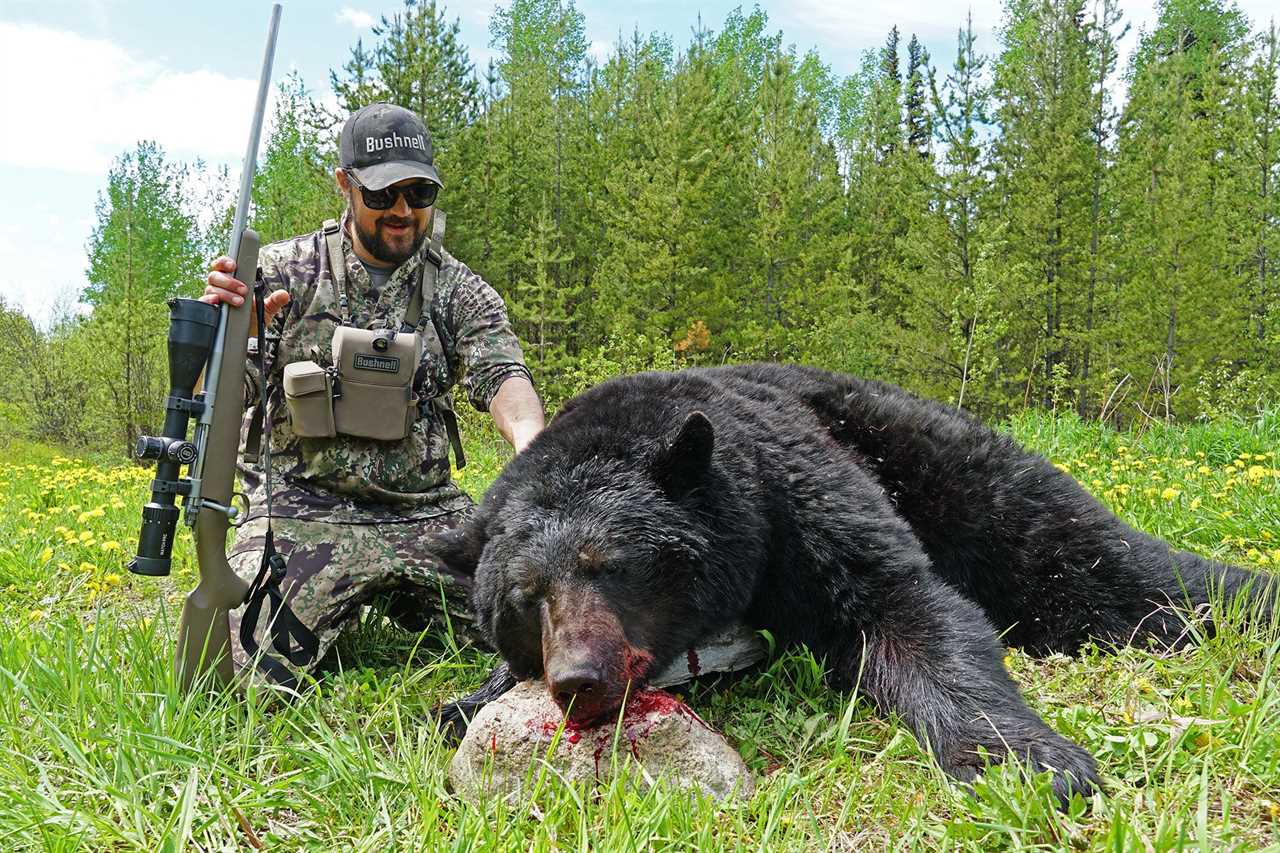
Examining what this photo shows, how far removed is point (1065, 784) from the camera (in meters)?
1.98

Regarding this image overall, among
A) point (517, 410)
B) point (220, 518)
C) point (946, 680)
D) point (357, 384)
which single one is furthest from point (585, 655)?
point (357, 384)

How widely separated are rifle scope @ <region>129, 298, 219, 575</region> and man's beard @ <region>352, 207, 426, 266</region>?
102 cm

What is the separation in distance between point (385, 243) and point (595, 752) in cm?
241

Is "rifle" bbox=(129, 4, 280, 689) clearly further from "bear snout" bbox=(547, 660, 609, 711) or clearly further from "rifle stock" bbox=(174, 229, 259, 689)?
"bear snout" bbox=(547, 660, 609, 711)

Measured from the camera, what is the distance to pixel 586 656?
2.15 meters

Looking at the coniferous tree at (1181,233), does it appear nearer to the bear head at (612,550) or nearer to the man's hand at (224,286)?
the bear head at (612,550)

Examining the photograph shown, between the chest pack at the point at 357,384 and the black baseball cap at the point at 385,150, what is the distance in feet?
1.44

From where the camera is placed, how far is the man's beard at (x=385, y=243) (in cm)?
376

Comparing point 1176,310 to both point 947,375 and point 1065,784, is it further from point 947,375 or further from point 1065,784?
point 1065,784

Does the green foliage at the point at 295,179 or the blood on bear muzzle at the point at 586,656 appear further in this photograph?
the green foliage at the point at 295,179

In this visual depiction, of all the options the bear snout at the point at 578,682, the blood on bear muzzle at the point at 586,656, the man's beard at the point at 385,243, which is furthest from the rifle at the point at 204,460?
the bear snout at the point at 578,682

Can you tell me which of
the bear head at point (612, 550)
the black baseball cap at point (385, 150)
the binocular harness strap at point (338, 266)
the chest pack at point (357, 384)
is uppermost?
the black baseball cap at point (385, 150)

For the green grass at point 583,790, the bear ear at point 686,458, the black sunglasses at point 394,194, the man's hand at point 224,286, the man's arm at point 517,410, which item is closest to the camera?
the green grass at point 583,790

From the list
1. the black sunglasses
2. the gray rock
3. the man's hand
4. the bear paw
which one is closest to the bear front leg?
the bear paw
